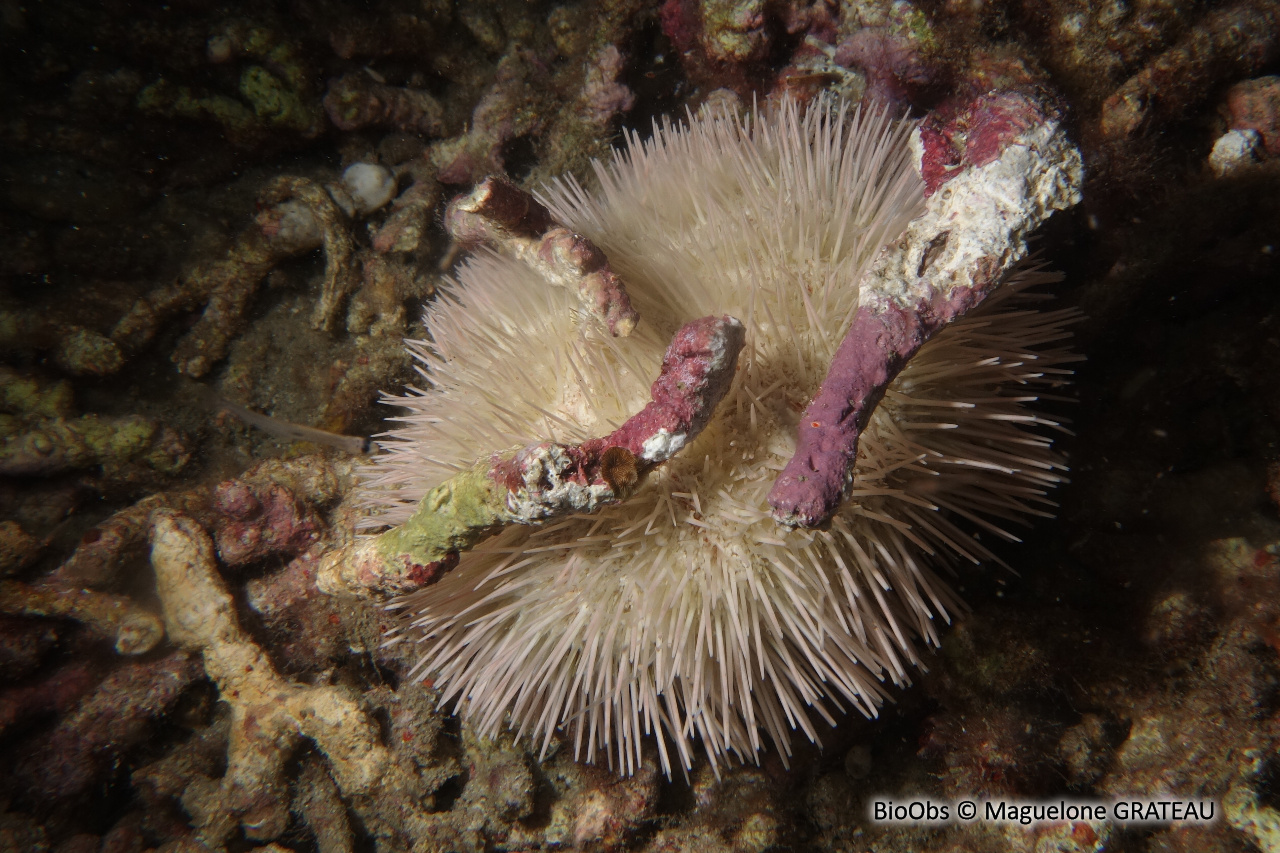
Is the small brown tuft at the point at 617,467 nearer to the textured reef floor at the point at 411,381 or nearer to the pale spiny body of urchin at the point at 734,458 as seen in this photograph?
the pale spiny body of urchin at the point at 734,458

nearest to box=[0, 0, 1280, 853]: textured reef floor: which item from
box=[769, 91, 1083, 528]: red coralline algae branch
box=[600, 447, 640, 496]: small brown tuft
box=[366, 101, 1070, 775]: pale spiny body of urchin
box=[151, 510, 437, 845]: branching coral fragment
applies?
box=[151, 510, 437, 845]: branching coral fragment

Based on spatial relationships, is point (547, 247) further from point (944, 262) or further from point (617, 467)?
point (944, 262)

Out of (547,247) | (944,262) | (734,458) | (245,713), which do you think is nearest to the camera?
(944,262)

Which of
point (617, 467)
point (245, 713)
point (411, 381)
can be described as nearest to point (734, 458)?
point (617, 467)

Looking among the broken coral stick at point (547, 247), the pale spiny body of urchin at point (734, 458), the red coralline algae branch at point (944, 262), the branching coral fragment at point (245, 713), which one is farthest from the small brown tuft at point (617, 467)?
the branching coral fragment at point (245, 713)

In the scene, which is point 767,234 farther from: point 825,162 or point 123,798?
point 123,798

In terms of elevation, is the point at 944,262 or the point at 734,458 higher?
the point at 944,262
